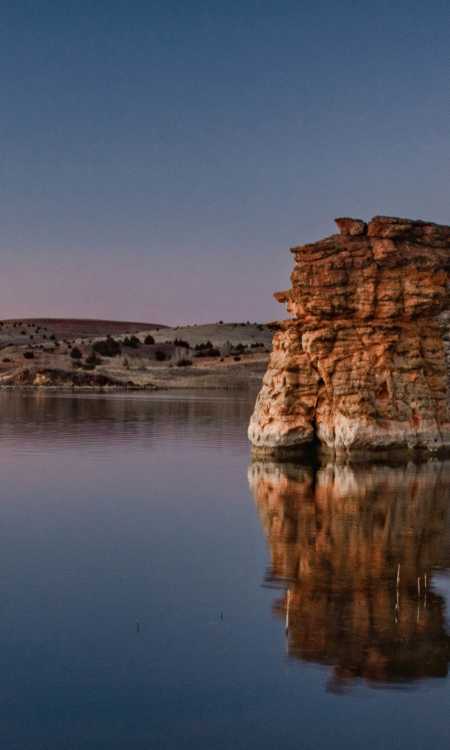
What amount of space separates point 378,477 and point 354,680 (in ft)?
41.3

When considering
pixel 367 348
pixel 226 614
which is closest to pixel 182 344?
pixel 367 348

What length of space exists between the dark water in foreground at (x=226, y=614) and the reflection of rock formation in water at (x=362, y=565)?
3 cm

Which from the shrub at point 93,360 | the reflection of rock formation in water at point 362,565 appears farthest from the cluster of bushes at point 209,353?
the reflection of rock formation in water at point 362,565

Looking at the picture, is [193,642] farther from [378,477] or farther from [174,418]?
[174,418]

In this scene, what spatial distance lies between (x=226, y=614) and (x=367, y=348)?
13737 millimetres

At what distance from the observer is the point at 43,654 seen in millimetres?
8406

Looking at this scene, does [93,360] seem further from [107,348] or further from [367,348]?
[367,348]

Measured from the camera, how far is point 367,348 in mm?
22656

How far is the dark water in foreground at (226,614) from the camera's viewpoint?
708 cm

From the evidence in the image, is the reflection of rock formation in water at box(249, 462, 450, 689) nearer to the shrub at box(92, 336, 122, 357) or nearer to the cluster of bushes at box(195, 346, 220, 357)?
the shrub at box(92, 336, 122, 357)

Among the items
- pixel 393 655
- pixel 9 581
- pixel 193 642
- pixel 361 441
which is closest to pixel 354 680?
pixel 393 655

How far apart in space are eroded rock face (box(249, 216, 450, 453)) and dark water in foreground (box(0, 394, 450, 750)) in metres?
2.36

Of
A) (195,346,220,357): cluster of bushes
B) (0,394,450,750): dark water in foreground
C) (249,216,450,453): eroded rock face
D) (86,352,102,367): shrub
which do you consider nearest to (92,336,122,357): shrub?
(86,352,102,367): shrub

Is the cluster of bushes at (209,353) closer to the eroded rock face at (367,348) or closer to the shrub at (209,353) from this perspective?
the shrub at (209,353)
